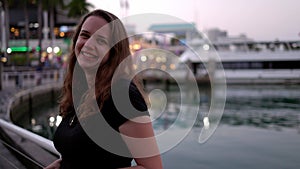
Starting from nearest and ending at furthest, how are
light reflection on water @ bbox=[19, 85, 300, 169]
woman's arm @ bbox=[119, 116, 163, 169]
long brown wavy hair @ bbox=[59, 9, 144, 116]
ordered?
woman's arm @ bbox=[119, 116, 163, 169] → long brown wavy hair @ bbox=[59, 9, 144, 116] → light reflection on water @ bbox=[19, 85, 300, 169]

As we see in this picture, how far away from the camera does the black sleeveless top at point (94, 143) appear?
1.64 m

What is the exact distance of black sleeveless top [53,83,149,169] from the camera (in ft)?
5.37

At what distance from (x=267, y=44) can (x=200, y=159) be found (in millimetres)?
47318

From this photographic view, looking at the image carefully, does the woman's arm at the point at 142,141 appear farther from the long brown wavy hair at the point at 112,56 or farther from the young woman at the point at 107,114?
the long brown wavy hair at the point at 112,56

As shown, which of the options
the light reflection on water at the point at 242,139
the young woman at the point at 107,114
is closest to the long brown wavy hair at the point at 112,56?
the young woman at the point at 107,114

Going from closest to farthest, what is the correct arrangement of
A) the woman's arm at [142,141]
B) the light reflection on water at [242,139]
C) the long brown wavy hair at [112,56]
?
1. the woman's arm at [142,141]
2. the long brown wavy hair at [112,56]
3. the light reflection on water at [242,139]

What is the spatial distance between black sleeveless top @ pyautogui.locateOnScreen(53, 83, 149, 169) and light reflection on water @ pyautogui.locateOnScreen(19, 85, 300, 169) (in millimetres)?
4257

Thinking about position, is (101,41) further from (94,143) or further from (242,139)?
(242,139)

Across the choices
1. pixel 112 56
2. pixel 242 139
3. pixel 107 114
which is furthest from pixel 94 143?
pixel 242 139

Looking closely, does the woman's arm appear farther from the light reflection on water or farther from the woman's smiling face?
the light reflection on water

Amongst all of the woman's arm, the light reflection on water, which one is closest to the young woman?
the woman's arm

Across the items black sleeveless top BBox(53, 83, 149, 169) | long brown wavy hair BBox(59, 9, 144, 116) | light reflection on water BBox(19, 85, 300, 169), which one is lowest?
light reflection on water BBox(19, 85, 300, 169)

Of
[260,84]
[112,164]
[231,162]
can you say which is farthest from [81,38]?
[260,84]

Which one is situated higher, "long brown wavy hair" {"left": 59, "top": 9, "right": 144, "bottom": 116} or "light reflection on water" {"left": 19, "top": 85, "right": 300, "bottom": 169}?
"long brown wavy hair" {"left": 59, "top": 9, "right": 144, "bottom": 116}
